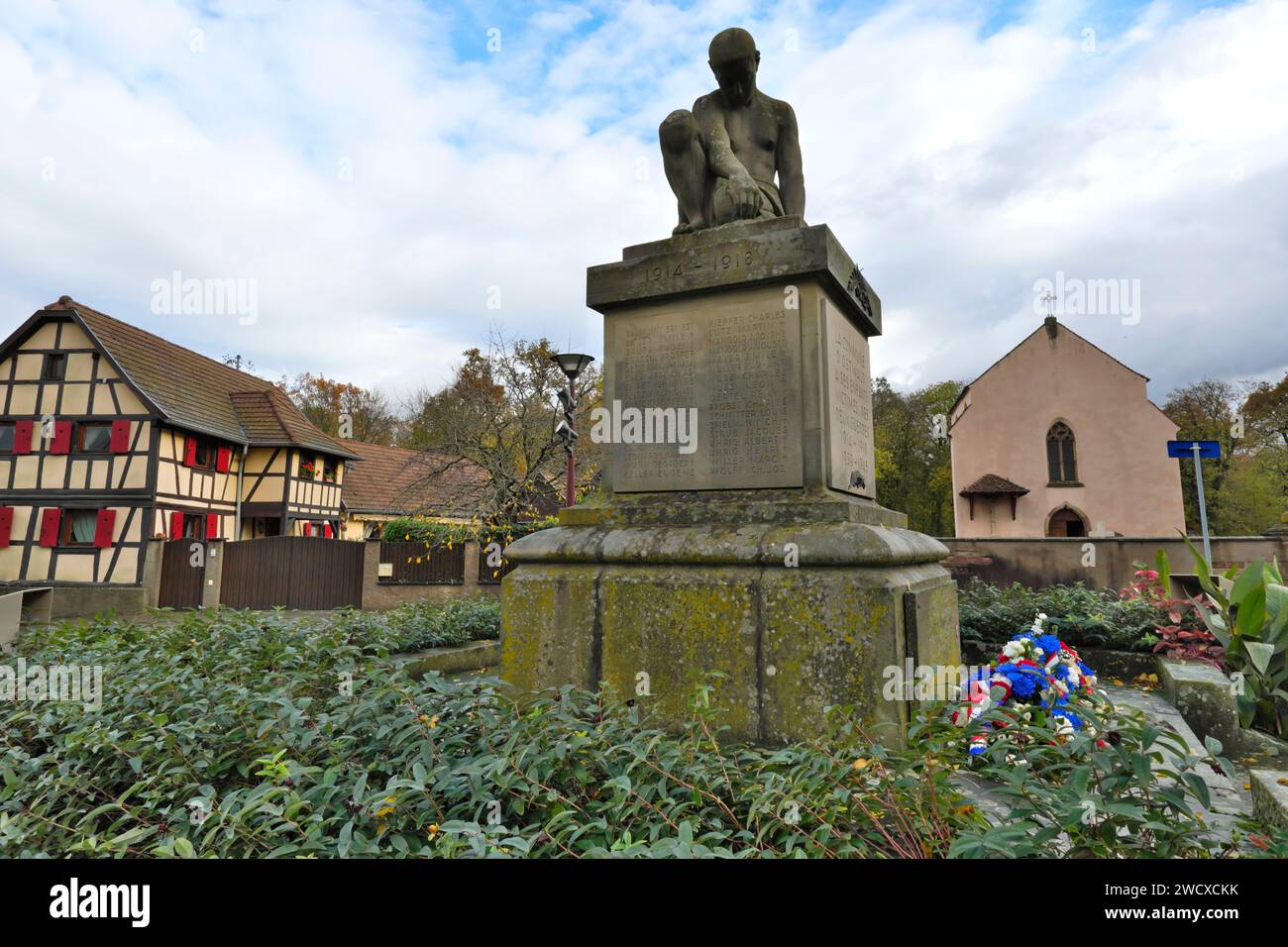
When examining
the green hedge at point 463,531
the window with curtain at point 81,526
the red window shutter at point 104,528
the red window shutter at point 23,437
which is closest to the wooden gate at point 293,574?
the green hedge at point 463,531

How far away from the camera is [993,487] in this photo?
1164 inches

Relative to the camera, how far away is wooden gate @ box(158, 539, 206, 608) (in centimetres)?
1970

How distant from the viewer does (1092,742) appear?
211cm

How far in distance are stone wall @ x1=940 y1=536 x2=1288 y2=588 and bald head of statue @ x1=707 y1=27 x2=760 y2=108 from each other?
11.8m

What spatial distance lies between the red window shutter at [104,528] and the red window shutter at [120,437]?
5.76 feet

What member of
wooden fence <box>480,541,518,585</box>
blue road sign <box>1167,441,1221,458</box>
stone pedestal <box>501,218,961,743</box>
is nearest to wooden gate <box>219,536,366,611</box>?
wooden fence <box>480,541,518,585</box>

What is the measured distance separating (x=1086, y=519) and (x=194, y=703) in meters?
33.1

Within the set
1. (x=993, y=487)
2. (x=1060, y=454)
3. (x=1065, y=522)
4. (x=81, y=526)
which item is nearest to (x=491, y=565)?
(x=81, y=526)

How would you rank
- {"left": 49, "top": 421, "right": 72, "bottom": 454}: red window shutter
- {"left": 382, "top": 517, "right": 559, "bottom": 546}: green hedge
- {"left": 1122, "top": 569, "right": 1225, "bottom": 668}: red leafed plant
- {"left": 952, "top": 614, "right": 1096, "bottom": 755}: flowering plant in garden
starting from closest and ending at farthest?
1. {"left": 952, "top": 614, "right": 1096, "bottom": 755}: flowering plant in garden
2. {"left": 1122, "top": 569, "right": 1225, "bottom": 668}: red leafed plant
3. {"left": 382, "top": 517, "right": 559, "bottom": 546}: green hedge
4. {"left": 49, "top": 421, "right": 72, "bottom": 454}: red window shutter

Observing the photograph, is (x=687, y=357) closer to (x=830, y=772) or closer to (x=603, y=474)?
(x=603, y=474)

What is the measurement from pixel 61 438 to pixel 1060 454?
3533 cm

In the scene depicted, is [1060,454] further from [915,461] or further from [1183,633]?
[1183,633]

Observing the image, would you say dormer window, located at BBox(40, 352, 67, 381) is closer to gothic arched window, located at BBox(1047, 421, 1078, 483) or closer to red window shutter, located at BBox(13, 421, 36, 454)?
red window shutter, located at BBox(13, 421, 36, 454)

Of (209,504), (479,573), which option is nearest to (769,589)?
(479,573)
